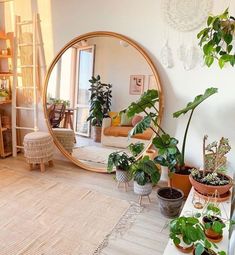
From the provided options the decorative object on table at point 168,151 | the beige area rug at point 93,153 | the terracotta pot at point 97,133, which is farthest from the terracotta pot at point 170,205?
the terracotta pot at point 97,133

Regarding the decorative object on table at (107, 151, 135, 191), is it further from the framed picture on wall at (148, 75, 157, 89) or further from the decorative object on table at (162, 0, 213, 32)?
the decorative object on table at (162, 0, 213, 32)

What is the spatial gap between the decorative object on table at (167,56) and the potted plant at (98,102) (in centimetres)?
67

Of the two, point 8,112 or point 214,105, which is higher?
point 214,105

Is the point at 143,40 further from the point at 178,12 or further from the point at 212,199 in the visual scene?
the point at 212,199

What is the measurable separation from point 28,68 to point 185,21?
2.04 m

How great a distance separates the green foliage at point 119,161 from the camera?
2395 millimetres

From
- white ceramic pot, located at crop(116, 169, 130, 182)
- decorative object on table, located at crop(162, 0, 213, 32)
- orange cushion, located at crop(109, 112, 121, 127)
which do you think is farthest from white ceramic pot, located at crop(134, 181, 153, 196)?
decorative object on table, located at crop(162, 0, 213, 32)

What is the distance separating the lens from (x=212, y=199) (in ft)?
5.61

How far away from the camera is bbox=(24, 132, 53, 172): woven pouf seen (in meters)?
2.84

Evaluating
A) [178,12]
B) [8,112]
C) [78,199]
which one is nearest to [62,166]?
[78,199]

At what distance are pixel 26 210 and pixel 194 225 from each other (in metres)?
1.55

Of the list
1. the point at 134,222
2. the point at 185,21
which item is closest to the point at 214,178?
the point at 134,222

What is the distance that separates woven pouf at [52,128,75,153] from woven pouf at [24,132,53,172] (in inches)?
6.9

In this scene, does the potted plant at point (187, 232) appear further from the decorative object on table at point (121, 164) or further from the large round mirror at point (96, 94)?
the large round mirror at point (96, 94)
